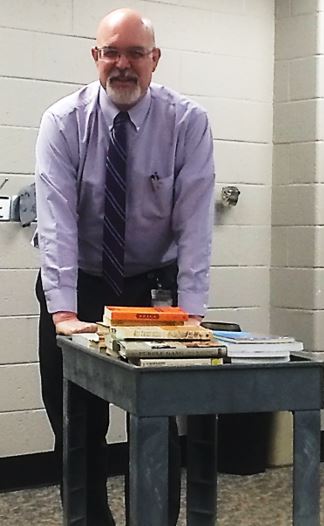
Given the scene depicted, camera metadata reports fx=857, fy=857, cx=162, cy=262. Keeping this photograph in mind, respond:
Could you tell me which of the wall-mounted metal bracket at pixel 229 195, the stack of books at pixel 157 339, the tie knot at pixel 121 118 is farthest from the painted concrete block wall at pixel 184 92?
the stack of books at pixel 157 339

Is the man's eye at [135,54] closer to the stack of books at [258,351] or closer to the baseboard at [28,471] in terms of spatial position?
the stack of books at [258,351]

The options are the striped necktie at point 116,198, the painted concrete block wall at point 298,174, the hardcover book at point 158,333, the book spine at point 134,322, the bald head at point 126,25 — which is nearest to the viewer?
the hardcover book at point 158,333

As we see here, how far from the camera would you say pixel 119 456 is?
3.71m

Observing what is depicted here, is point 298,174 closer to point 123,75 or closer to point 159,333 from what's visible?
point 123,75

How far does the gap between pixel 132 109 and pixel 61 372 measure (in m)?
0.78

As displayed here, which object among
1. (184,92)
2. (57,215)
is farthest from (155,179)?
(184,92)

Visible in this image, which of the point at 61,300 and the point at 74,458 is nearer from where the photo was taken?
the point at 74,458

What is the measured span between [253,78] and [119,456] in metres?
1.80

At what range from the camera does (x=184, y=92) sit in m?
3.74

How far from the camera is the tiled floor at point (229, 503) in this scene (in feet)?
10.3

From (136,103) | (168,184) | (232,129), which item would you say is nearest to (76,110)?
(136,103)

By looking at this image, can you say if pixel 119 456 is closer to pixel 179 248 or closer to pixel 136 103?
pixel 179 248

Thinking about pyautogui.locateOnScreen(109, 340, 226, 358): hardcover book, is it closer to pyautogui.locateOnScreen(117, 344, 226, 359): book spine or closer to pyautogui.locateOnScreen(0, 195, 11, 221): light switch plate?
pyautogui.locateOnScreen(117, 344, 226, 359): book spine

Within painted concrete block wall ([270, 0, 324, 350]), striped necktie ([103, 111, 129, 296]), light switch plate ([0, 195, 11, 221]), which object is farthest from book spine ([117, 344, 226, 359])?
painted concrete block wall ([270, 0, 324, 350])
